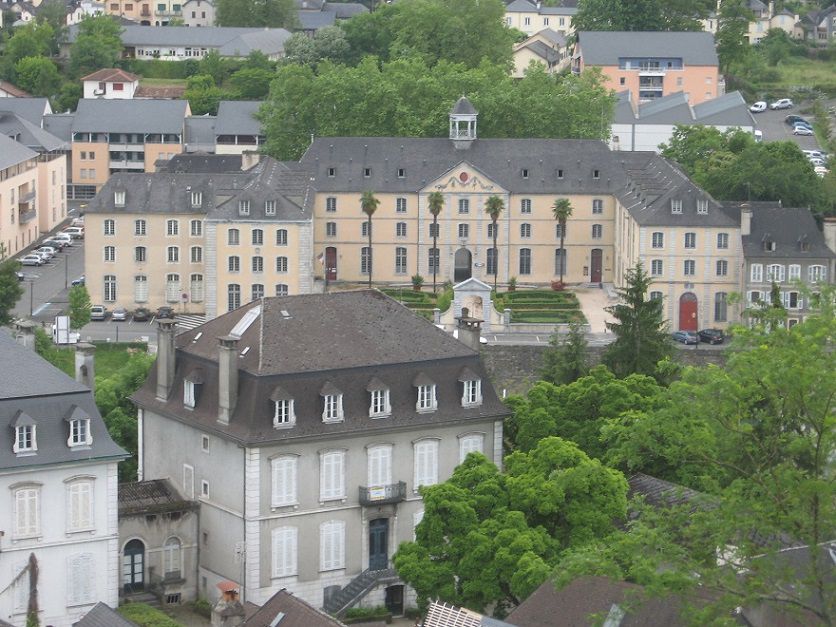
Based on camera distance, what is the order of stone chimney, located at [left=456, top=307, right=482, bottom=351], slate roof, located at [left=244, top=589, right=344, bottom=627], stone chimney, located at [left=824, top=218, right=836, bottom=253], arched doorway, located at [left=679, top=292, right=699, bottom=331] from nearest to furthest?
1. slate roof, located at [left=244, top=589, right=344, bottom=627]
2. stone chimney, located at [left=456, top=307, right=482, bottom=351]
3. stone chimney, located at [left=824, top=218, right=836, bottom=253]
4. arched doorway, located at [left=679, top=292, right=699, bottom=331]

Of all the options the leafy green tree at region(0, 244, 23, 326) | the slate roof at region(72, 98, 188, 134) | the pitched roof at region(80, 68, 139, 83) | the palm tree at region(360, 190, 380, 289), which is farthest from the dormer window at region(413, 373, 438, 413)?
the pitched roof at region(80, 68, 139, 83)

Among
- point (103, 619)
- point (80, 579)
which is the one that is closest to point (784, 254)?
point (80, 579)

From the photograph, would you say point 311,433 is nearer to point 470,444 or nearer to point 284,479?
point 284,479

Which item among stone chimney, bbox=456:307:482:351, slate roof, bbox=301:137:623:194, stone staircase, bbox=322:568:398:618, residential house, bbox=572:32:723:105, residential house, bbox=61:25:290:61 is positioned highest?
residential house, bbox=61:25:290:61

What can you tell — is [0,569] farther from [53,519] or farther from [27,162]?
[27,162]

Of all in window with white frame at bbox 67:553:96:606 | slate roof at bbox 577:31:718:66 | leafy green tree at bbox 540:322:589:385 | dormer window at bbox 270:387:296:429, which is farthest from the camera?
slate roof at bbox 577:31:718:66

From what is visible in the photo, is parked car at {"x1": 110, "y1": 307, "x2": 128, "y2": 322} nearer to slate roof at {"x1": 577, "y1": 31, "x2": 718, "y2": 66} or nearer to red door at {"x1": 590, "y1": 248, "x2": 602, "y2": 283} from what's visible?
red door at {"x1": 590, "y1": 248, "x2": 602, "y2": 283}
